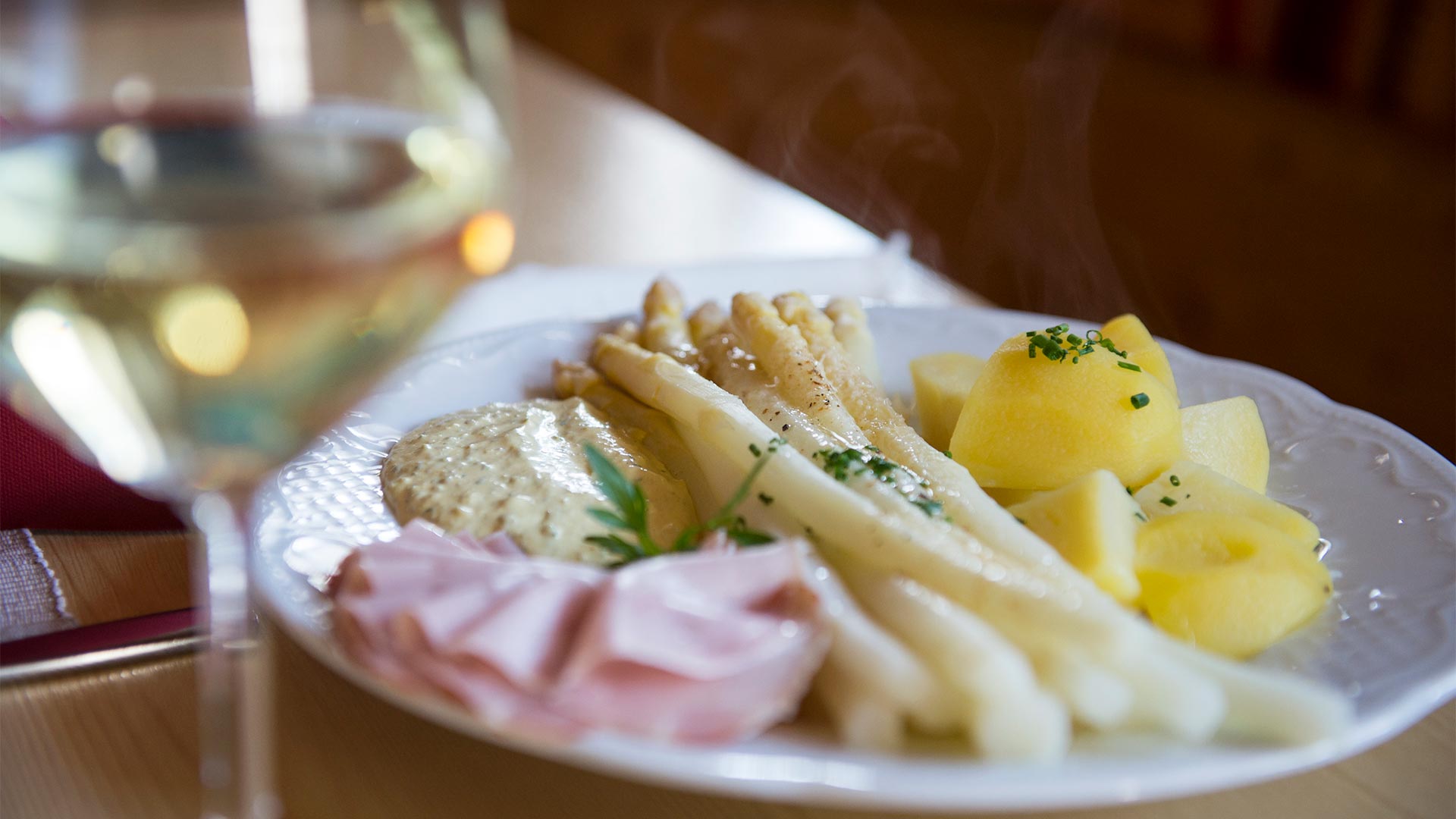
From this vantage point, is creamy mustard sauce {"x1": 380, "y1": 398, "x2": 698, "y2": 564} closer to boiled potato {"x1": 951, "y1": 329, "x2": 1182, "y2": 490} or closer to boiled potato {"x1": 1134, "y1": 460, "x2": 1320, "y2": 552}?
boiled potato {"x1": 951, "y1": 329, "x2": 1182, "y2": 490}

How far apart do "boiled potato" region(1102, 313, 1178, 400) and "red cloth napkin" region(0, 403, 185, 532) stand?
1.08 metres

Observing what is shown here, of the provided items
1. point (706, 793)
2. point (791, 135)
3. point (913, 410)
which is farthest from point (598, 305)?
point (791, 135)

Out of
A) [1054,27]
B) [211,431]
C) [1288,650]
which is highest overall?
[1054,27]

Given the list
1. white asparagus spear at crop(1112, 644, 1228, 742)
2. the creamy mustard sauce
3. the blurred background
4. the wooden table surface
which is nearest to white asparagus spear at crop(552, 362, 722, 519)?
the creamy mustard sauce

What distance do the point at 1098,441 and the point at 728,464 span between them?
39 centimetres

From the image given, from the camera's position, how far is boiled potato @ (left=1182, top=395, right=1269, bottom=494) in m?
1.37

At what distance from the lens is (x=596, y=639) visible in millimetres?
800

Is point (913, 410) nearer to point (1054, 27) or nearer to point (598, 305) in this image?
point (598, 305)

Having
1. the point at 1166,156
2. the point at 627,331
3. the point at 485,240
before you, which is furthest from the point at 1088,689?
the point at 1166,156

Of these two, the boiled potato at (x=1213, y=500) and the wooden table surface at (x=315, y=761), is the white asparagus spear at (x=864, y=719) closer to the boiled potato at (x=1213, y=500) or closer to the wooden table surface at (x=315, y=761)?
the wooden table surface at (x=315, y=761)

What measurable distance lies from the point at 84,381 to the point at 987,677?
60cm

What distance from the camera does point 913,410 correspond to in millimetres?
1603

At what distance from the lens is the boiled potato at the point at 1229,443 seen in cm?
137

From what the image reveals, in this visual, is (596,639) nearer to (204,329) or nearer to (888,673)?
(888,673)
